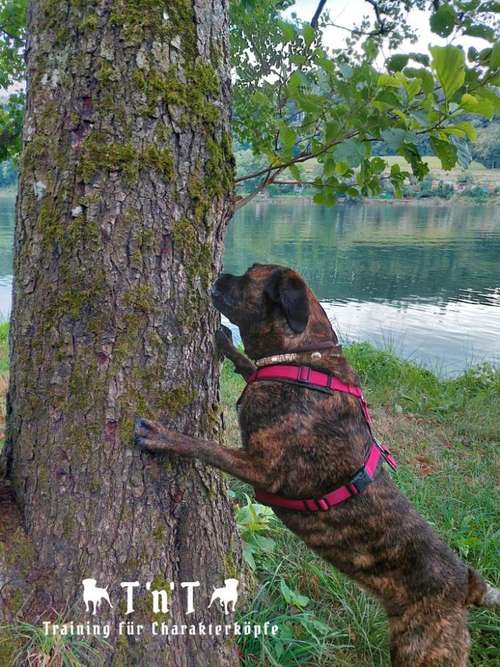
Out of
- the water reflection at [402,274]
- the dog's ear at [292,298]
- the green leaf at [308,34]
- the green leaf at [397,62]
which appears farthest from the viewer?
the water reflection at [402,274]

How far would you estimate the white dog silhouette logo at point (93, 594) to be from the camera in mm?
2156

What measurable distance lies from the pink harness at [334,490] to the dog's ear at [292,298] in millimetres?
228

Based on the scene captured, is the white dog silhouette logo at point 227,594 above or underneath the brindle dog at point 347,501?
underneath

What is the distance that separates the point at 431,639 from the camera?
8.01 ft

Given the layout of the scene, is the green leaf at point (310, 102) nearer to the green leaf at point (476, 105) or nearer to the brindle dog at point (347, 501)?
the green leaf at point (476, 105)

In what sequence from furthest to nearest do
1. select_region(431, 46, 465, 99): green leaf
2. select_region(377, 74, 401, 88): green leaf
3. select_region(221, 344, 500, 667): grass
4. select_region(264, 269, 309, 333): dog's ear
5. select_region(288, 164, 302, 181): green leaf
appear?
select_region(288, 164, 302, 181): green leaf < select_region(221, 344, 500, 667): grass < select_region(264, 269, 309, 333): dog's ear < select_region(377, 74, 401, 88): green leaf < select_region(431, 46, 465, 99): green leaf

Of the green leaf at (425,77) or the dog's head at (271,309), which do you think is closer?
the green leaf at (425,77)

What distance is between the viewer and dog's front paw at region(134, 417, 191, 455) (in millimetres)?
2172

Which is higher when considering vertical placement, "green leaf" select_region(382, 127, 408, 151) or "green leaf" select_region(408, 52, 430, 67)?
"green leaf" select_region(408, 52, 430, 67)

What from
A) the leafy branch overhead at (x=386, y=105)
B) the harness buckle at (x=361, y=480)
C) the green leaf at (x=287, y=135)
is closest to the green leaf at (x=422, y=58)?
the leafy branch overhead at (x=386, y=105)

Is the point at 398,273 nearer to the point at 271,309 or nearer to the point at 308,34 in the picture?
the point at 271,309

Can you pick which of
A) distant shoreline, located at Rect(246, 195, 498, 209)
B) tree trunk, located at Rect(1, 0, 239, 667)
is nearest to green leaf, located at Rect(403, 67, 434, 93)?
tree trunk, located at Rect(1, 0, 239, 667)

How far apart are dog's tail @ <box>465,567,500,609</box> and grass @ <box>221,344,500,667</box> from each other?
1.58 ft

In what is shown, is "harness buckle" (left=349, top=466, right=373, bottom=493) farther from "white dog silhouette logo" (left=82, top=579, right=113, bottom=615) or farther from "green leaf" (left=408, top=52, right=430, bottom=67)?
"green leaf" (left=408, top=52, right=430, bottom=67)
